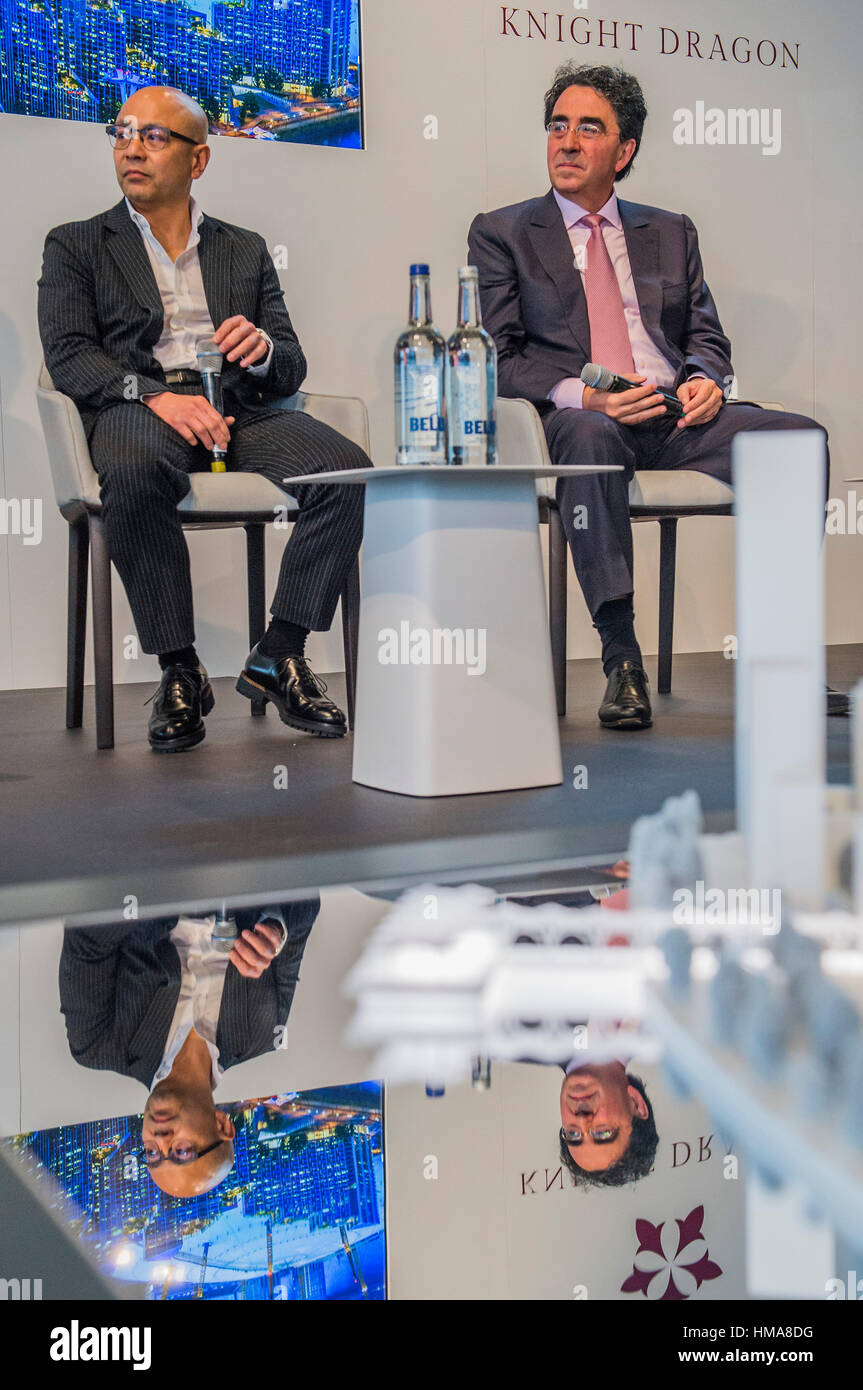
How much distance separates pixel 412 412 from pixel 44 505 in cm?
168

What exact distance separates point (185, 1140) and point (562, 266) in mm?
2217

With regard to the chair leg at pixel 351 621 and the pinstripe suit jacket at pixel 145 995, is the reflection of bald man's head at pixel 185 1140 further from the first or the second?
the chair leg at pixel 351 621

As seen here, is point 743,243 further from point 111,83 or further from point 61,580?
point 61,580

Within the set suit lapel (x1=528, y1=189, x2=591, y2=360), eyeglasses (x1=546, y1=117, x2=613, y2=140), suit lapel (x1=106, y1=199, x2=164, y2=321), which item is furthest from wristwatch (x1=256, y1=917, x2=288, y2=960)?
eyeglasses (x1=546, y1=117, x2=613, y2=140)

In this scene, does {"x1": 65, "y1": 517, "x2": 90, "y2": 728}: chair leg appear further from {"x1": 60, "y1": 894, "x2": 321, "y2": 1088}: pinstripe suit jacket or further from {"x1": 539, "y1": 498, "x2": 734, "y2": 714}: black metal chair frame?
{"x1": 60, "y1": 894, "x2": 321, "y2": 1088}: pinstripe suit jacket

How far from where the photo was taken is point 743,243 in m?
3.95

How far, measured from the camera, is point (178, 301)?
8.21 ft

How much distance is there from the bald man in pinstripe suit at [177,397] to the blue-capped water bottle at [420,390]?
46 cm

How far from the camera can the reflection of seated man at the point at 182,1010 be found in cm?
77

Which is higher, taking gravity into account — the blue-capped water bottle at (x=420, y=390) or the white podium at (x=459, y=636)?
the blue-capped water bottle at (x=420, y=390)

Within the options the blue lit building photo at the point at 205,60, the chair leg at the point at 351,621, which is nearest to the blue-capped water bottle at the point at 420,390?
the chair leg at the point at 351,621

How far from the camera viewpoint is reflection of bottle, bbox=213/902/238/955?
3.88 feet

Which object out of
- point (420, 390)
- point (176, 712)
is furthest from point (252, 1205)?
point (176, 712)
